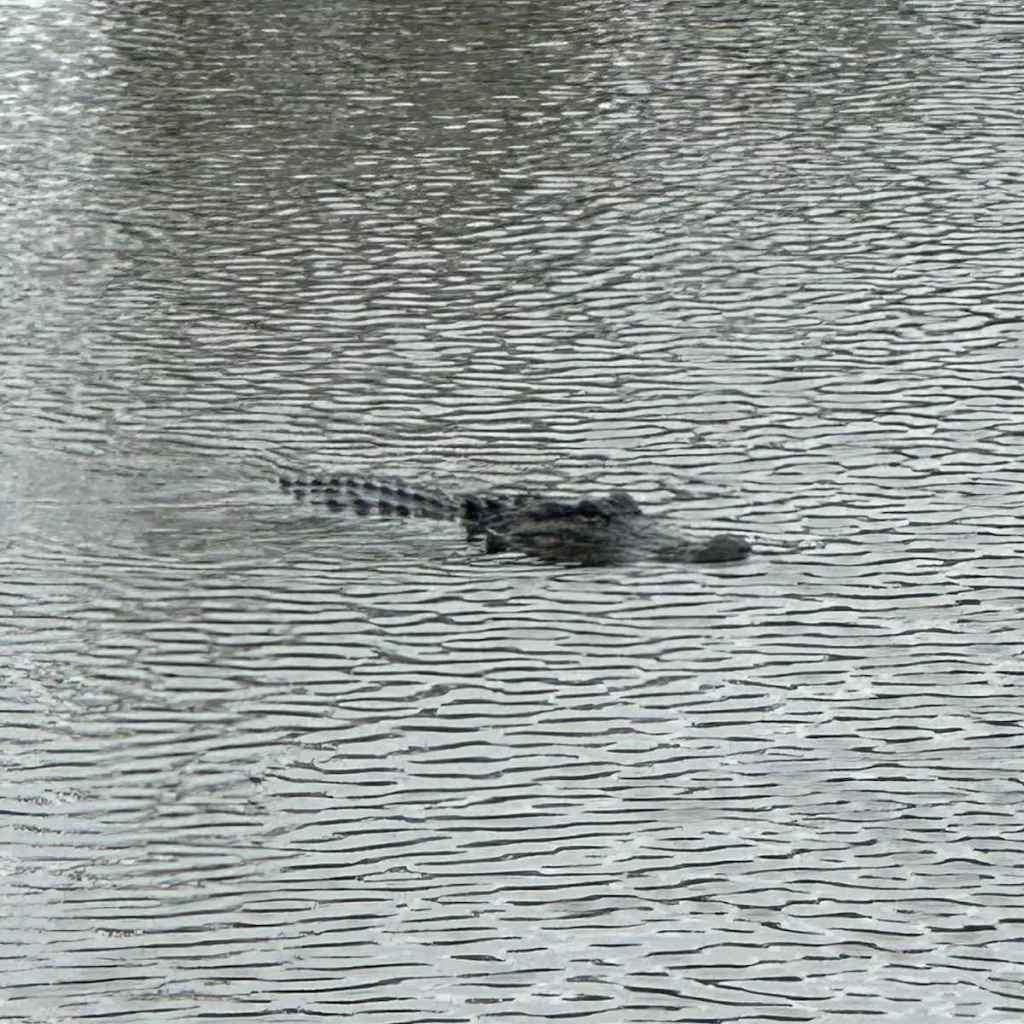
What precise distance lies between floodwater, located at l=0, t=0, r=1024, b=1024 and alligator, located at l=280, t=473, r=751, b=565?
118mm

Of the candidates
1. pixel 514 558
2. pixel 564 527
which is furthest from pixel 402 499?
pixel 564 527

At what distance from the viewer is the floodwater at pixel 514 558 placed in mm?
8297

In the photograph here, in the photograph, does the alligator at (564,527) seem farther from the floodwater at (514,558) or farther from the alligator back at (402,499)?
the floodwater at (514,558)

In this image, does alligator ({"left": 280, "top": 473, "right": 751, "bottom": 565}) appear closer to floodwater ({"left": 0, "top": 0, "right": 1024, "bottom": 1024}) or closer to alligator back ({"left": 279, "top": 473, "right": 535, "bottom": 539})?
alligator back ({"left": 279, "top": 473, "right": 535, "bottom": 539})

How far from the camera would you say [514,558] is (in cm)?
1224

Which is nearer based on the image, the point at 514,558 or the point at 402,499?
the point at 514,558

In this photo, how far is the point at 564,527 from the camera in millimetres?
12305

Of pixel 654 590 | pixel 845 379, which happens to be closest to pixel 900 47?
pixel 845 379

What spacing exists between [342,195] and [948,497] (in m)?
8.35

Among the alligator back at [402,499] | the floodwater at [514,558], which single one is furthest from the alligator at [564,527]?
the floodwater at [514,558]

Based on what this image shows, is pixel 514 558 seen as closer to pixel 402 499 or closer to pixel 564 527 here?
pixel 564 527

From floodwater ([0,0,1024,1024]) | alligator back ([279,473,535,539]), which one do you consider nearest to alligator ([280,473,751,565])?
alligator back ([279,473,535,539])

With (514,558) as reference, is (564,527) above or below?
above

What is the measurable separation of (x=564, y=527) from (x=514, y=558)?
1.09 ft
